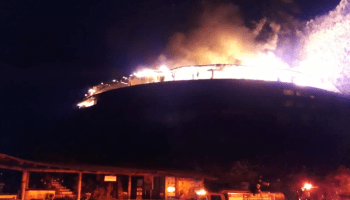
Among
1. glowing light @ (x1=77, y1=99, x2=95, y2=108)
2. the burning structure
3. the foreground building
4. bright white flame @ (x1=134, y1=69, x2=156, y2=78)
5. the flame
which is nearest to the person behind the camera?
the foreground building

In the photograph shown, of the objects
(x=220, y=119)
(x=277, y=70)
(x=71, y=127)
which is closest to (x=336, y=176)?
(x=220, y=119)

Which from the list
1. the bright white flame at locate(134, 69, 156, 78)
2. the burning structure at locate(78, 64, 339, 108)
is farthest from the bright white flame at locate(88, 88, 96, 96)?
the bright white flame at locate(134, 69, 156, 78)

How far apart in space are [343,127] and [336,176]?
2220 cm

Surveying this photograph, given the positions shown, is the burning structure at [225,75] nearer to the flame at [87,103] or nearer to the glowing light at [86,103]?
A: the flame at [87,103]

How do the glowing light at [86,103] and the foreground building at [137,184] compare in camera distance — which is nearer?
the foreground building at [137,184]

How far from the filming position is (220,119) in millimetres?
46250

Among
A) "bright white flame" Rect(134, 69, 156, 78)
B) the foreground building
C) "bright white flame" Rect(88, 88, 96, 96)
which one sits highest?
"bright white flame" Rect(134, 69, 156, 78)

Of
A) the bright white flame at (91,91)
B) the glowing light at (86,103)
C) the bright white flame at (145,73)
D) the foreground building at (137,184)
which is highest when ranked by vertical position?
the bright white flame at (145,73)

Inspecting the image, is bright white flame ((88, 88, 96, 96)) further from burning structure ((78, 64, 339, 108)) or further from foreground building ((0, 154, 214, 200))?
foreground building ((0, 154, 214, 200))

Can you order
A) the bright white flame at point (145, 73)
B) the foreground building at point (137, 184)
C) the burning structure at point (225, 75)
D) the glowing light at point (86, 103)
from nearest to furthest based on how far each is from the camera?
the foreground building at point (137, 184) → the burning structure at point (225, 75) → the bright white flame at point (145, 73) → the glowing light at point (86, 103)

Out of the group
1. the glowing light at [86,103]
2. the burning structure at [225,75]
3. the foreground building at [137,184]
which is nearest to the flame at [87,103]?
the glowing light at [86,103]

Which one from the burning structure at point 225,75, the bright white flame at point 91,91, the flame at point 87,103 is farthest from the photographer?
the bright white flame at point 91,91

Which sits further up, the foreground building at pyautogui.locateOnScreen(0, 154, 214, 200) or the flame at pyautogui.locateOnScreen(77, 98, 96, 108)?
the flame at pyautogui.locateOnScreen(77, 98, 96, 108)

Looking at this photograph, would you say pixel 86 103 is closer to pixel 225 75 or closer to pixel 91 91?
pixel 91 91
